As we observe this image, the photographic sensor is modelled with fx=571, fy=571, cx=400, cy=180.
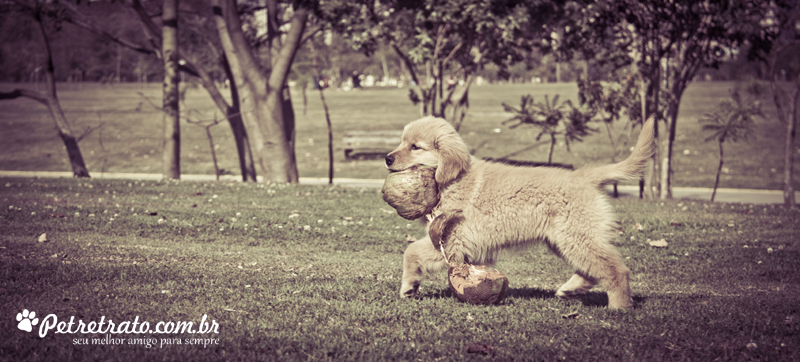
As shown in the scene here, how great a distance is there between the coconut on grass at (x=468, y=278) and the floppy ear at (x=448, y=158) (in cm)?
34

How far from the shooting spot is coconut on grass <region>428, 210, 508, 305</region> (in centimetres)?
487

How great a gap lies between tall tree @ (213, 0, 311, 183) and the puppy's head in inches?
388

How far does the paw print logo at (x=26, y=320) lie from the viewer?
4.03 meters

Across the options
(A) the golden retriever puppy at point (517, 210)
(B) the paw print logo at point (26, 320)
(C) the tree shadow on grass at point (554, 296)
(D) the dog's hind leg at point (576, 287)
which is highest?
(A) the golden retriever puppy at point (517, 210)

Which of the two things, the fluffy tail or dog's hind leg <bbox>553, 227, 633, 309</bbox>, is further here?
the fluffy tail

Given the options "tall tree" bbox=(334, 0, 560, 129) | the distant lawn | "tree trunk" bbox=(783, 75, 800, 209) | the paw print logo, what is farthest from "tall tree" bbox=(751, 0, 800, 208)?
the paw print logo

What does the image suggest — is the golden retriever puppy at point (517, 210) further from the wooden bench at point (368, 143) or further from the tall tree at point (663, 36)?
the wooden bench at point (368, 143)

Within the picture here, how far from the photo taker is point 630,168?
5.11m

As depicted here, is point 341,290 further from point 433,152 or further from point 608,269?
point 608,269

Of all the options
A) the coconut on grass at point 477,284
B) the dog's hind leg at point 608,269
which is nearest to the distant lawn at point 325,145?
the dog's hind leg at point 608,269

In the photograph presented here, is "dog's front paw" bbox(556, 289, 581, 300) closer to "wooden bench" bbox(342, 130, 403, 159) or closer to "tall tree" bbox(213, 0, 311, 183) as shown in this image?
"tall tree" bbox(213, 0, 311, 183)

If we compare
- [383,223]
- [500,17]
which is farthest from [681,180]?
[383,223]

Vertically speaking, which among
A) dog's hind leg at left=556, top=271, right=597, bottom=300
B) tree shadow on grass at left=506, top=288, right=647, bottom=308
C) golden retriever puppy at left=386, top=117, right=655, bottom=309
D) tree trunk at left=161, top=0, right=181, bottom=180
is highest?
tree trunk at left=161, top=0, right=181, bottom=180

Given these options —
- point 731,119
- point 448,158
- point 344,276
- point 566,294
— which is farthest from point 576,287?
point 731,119
